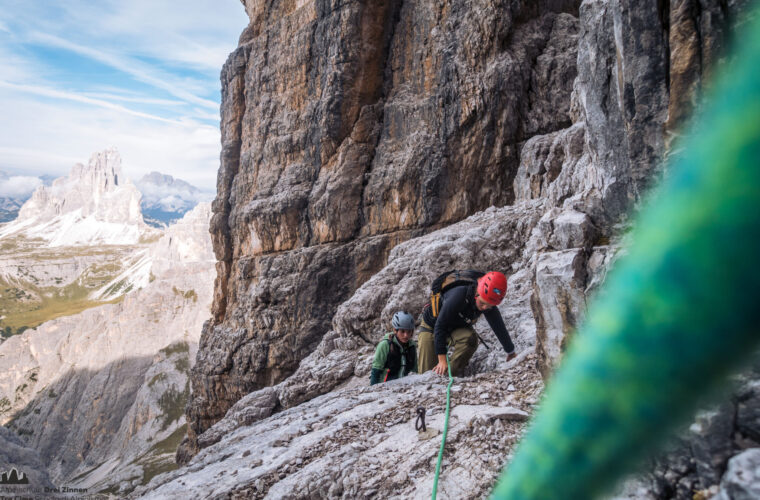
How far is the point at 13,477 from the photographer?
24609 mm

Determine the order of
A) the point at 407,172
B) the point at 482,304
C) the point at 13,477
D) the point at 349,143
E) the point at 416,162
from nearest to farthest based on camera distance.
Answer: the point at 482,304 → the point at 13,477 → the point at 416,162 → the point at 407,172 → the point at 349,143

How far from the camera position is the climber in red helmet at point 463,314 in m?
6.81

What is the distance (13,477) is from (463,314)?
3086 cm

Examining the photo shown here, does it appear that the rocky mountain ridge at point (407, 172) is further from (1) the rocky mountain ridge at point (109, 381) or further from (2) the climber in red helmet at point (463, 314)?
(1) the rocky mountain ridge at point (109, 381)

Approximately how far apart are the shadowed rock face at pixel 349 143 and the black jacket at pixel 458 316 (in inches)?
690

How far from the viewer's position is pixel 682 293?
103cm

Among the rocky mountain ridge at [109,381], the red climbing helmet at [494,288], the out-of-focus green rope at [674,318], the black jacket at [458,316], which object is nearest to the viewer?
the out-of-focus green rope at [674,318]

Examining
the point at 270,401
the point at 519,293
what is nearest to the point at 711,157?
the point at 519,293

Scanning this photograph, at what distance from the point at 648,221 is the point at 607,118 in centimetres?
434

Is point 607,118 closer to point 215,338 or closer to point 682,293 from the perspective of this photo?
point 682,293

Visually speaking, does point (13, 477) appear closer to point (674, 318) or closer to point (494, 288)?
point (494, 288)

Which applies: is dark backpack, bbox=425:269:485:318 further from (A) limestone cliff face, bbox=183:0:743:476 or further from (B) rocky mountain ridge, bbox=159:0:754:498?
(B) rocky mountain ridge, bbox=159:0:754:498

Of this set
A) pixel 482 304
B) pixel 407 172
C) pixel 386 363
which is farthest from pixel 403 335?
pixel 407 172

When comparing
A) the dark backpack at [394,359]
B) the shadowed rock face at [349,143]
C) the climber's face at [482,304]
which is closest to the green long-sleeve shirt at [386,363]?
the dark backpack at [394,359]
